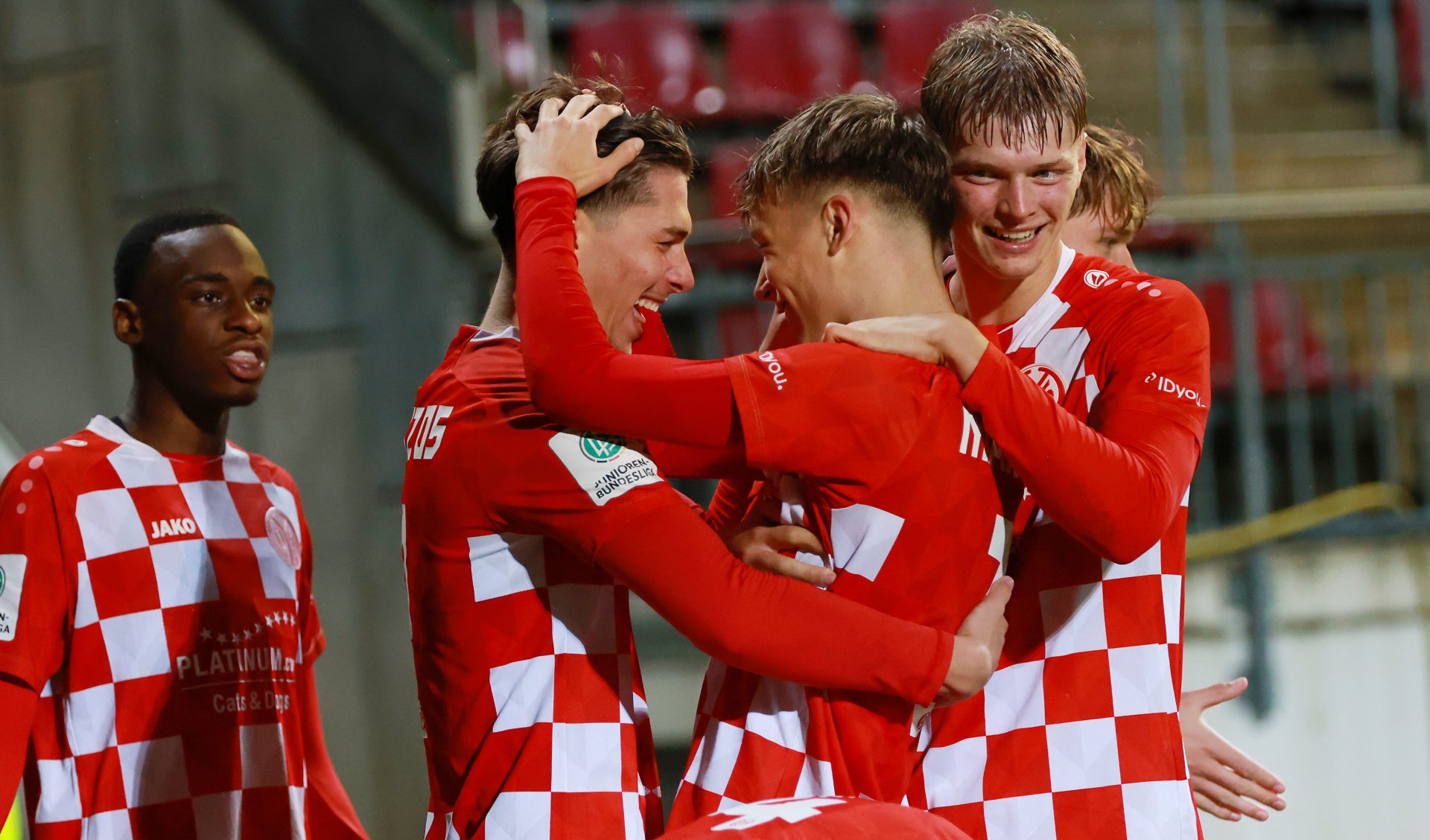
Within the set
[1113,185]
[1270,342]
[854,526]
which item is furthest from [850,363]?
[1270,342]

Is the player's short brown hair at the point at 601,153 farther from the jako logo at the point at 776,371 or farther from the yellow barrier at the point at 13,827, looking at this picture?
the yellow barrier at the point at 13,827

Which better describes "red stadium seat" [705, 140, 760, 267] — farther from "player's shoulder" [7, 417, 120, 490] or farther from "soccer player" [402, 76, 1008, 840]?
"soccer player" [402, 76, 1008, 840]

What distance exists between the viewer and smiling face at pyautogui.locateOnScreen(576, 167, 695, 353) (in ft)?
5.80

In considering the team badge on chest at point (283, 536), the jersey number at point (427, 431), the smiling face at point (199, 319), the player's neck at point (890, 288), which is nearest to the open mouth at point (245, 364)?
the smiling face at point (199, 319)

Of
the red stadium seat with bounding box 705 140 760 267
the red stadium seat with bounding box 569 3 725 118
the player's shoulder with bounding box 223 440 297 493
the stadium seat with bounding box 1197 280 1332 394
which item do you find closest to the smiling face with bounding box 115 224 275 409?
the player's shoulder with bounding box 223 440 297 493

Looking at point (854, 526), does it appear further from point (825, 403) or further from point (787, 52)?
point (787, 52)

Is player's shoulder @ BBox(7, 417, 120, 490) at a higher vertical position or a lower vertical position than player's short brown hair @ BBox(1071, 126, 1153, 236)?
lower

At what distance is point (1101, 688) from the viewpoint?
1.76 m

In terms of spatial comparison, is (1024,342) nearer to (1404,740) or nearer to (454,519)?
(454,519)

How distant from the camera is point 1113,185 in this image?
215 centimetres

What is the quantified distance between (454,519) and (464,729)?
251 mm

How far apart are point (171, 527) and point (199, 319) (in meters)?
0.35

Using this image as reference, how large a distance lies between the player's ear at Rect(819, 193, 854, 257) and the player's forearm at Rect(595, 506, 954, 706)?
1.23 feet

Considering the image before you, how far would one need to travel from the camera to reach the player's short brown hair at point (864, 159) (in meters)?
1.64
